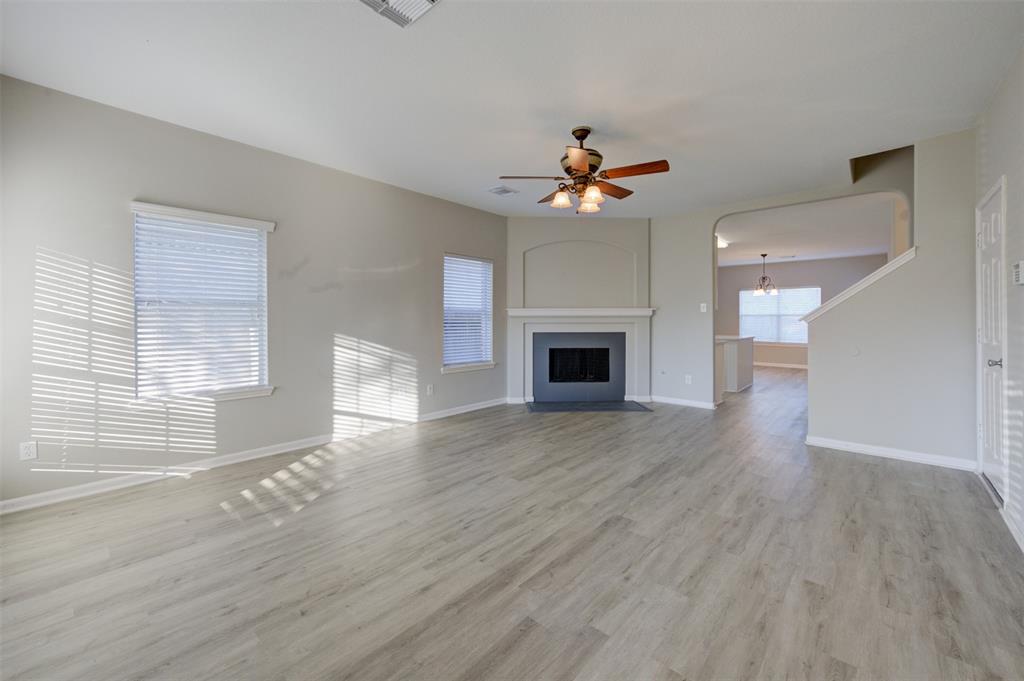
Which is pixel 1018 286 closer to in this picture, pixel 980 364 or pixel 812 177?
pixel 980 364

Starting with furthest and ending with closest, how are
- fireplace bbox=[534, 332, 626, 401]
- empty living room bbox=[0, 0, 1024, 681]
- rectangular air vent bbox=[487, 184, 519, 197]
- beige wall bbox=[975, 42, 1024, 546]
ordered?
fireplace bbox=[534, 332, 626, 401]
rectangular air vent bbox=[487, 184, 519, 197]
beige wall bbox=[975, 42, 1024, 546]
empty living room bbox=[0, 0, 1024, 681]

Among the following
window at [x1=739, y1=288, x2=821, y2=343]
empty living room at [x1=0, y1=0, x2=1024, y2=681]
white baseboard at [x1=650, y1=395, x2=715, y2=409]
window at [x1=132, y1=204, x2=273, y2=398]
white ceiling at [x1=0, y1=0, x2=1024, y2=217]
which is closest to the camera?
empty living room at [x1=0, y1=0, x2=1024, y2=681]

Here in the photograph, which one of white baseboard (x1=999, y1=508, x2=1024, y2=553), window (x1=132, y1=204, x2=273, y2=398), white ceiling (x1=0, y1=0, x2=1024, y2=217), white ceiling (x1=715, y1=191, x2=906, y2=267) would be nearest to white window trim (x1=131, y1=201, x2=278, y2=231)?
window (x1=132, y1=204, x2=273, y2=398)

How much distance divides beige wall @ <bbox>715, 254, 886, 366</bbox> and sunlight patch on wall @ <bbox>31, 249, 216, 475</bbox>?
983 centimetres

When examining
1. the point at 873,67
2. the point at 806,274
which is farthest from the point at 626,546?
the point at 806,274

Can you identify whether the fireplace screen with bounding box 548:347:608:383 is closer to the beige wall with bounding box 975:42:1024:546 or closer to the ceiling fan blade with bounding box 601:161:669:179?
the ceiling fan blade with bounding box 601:161:669:179

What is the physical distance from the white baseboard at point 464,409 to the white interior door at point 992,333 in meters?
4.76

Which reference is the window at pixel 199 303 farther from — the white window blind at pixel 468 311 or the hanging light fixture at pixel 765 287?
the hanging light fixture at pixel 765 287

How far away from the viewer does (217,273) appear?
3.56 meters

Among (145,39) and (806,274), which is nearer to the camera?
(145,39)

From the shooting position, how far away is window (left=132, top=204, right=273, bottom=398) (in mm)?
3221

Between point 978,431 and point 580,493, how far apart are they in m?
3.22

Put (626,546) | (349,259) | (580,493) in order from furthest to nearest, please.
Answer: (349,259) → (580,493) → (626,546)

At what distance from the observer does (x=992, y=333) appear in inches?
118
